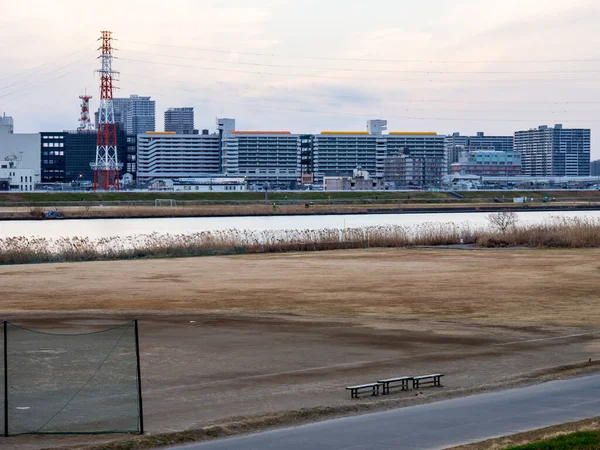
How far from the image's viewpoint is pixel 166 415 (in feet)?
53.0

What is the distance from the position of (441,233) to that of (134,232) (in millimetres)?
37576

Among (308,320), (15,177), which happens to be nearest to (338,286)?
(308,320)

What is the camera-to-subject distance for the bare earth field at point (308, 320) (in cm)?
1872

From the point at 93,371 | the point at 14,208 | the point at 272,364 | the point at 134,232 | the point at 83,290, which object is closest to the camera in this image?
the point at 93,371

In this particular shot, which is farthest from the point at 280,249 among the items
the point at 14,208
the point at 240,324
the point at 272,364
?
the point at 14,208

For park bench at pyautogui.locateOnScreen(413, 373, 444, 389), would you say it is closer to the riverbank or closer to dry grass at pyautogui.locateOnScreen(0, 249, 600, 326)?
dry grass at pyautogui.locateOnScreen(0, 249, 600, 326)

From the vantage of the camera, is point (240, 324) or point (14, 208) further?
point (14, 208)

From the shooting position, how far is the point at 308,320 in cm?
2848

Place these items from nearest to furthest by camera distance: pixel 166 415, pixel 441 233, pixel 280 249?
pixel 166 415 < pixel 280 249 < pixel 441 233

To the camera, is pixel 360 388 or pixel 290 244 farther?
pixel 290 244

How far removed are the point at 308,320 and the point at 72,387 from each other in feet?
38.7

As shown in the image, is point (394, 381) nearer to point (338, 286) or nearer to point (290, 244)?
point (338, 286)

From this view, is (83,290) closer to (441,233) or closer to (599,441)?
(599,441)

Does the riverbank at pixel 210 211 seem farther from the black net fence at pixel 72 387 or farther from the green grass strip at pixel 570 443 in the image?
the green grass strip at pixel 570 443
